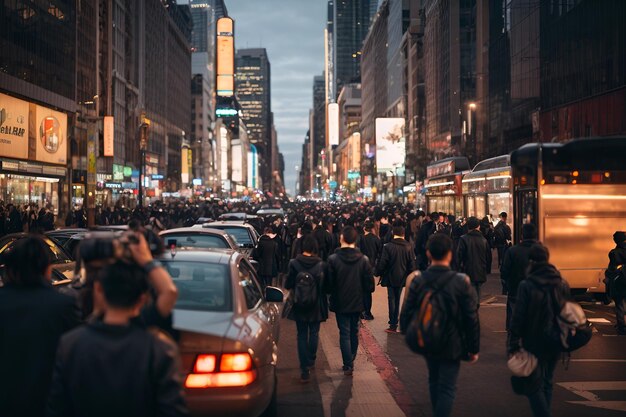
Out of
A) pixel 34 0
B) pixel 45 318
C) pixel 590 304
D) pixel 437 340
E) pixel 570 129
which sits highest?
pixel 34 0

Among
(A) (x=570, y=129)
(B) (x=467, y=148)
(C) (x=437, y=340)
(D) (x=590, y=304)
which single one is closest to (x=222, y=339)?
(C) (x=437, y=340)

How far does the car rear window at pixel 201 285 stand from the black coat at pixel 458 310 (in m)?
1.58

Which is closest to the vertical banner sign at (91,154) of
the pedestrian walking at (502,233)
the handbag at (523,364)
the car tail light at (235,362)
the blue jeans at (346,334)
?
the pedestrian walking at (502,233)

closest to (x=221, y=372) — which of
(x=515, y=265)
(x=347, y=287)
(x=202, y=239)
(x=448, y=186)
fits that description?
(x=347, y=287)

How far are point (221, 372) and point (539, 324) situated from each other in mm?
2626

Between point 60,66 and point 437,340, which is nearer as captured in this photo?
point 437,340

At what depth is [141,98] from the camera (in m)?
109

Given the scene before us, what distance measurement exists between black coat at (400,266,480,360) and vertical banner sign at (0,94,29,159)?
49.6m

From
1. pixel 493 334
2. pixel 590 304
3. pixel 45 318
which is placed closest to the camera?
pixel 45 318

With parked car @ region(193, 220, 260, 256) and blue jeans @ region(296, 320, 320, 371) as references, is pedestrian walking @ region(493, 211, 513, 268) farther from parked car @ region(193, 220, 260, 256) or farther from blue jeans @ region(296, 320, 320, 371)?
blue jeans @ region(296, 320, 320, 371)

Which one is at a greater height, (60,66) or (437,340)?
(60,66)

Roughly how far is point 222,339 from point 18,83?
52.1 meters

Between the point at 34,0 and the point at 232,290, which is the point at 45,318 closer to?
the point at 232,290

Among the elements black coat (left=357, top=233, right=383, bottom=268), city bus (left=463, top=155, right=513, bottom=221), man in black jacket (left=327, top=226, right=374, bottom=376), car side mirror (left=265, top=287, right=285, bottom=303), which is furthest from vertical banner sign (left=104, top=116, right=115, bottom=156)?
car side mirror (left=265, top=287, right=285, bottom=303)
